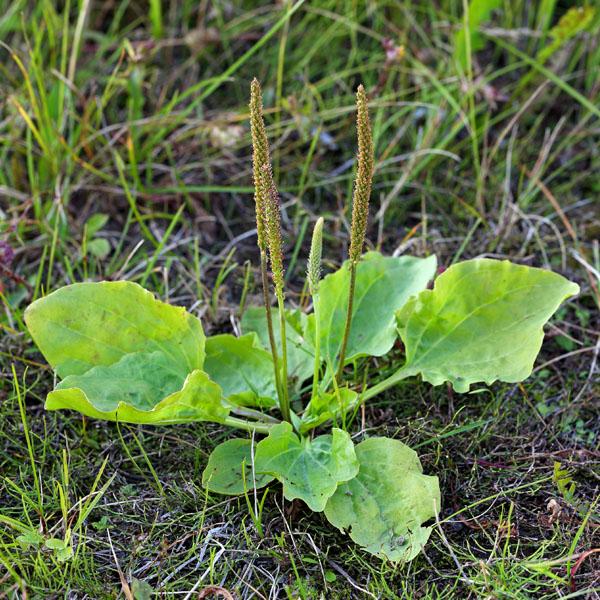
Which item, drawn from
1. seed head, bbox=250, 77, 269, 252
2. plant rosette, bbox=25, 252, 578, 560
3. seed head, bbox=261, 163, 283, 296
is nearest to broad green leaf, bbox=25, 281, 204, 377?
plant rosette, bbox=25, 252, 578, 560

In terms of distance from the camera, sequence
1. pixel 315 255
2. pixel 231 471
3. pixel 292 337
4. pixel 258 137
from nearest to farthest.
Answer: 1. pixel 258 137
2. pixel 315 255
3. pixel 231 471
4. pixel 292 337

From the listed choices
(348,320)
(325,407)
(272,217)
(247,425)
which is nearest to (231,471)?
(247,425)

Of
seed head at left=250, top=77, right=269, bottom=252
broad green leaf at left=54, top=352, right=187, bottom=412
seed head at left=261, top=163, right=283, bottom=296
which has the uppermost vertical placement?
seed head at left=250, top=77, right=269, bottom=252

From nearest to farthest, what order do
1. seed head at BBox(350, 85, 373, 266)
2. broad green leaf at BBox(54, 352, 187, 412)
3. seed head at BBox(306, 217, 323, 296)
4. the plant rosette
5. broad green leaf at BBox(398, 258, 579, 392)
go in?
seed head at BBox(350, 85, 373, 266), seed head at BBox(306, 217, 323, 296), the plant rosette, broad green leaf at BBox(54, 352, 187, 412), broad green leaf at BBox(398, 258, 579, 392)

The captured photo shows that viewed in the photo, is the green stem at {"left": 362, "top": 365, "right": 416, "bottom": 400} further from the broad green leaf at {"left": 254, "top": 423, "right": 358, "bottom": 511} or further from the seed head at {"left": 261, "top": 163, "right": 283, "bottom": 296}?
the seed head at {"left": 261, "top": 163, "right": 283, "bottom": 296}

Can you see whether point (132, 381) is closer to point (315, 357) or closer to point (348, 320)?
point (315, 357)
